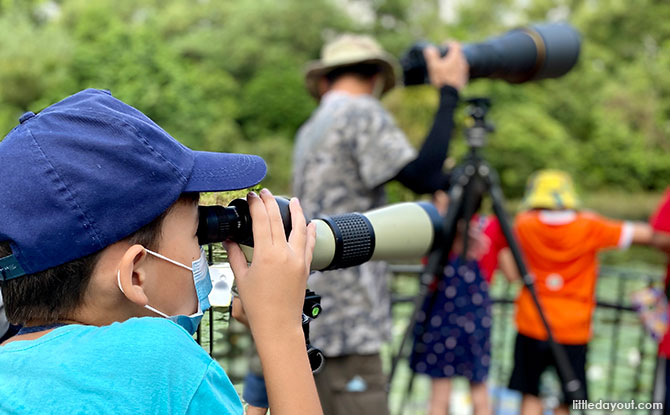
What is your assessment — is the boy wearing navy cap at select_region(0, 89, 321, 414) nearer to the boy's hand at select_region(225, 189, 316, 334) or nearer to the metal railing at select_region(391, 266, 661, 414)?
the boy's hand at select_region(225, 189, 316, 334)

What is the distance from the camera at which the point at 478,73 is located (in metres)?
2.24

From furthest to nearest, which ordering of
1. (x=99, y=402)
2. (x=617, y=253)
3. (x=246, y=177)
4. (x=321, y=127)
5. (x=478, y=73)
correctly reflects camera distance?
(x=617, y=253)
(x=478, y=73)
(x=321, y=127)
(x=246, y=177)
(x=99, y=402)

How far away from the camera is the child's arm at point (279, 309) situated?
0.81 meters

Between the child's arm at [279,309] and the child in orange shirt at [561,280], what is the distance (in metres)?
2.16

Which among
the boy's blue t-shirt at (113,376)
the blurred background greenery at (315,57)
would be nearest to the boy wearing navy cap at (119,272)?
the boy's blue t-shirt at (113,376)

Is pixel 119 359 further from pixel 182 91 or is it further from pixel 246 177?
pixel 182 91

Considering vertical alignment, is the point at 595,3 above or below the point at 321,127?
above

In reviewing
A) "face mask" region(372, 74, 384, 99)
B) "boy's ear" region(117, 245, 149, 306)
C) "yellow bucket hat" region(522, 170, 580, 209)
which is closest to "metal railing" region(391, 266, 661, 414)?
"yellow bucket hat" region(522, 170, 580, 209)

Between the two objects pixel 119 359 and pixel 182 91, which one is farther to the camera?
pixel 182 91

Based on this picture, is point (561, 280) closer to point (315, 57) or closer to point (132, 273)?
point (132, 273)

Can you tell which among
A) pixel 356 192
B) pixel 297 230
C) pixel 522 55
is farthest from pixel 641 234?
pixel 297 230

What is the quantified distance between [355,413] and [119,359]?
1219 millimetres

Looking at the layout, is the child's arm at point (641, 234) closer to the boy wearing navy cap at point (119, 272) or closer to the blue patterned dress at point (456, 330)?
the blue patterned dress at point (456, 330)

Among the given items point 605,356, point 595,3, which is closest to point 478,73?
point 605,356
